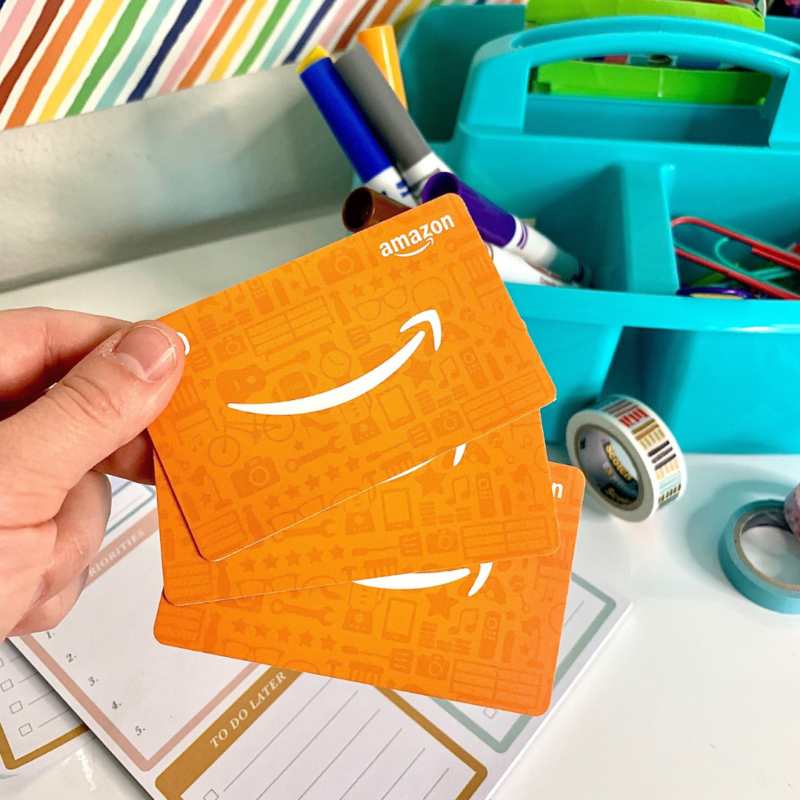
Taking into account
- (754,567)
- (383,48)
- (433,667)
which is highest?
(383,48)

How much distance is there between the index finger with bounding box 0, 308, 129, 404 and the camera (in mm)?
417

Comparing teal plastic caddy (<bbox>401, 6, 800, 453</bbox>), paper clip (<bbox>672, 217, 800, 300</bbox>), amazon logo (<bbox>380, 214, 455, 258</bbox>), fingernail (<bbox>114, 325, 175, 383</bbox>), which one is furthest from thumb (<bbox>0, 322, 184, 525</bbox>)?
paper clip (<bbox>672, 217, 800, 300</bbox>)

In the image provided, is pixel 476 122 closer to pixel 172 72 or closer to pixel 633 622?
pixel 172 72

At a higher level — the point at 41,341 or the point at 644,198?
the point at 41,341

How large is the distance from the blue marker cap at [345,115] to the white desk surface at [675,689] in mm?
353

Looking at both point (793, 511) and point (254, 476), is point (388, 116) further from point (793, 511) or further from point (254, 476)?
point (793, 511)

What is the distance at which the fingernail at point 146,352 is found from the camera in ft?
1.17

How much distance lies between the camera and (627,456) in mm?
510

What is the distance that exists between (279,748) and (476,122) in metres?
0.55

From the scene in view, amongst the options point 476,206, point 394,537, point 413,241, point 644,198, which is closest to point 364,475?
point 394,537

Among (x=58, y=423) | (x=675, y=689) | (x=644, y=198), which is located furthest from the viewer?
(x=644, y=198)

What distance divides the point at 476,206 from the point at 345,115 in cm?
14

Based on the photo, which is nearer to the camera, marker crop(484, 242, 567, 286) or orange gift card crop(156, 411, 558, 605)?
orange gift card crop(156, 411, 558, 605)

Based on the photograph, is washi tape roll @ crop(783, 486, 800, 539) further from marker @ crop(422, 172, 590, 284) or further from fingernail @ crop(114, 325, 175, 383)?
fingernail @ crop(114, 325, 175, 383)
